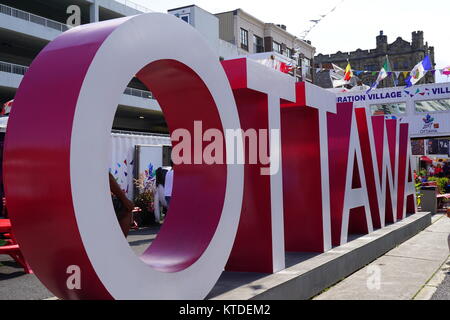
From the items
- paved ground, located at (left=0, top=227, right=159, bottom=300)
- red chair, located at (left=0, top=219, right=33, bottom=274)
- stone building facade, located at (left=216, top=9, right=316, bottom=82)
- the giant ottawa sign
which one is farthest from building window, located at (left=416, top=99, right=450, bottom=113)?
red chair, located at (left=0, top=219, right=33, bottom=274)

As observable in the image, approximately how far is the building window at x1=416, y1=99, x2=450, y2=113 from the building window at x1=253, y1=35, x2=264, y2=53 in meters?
19.5

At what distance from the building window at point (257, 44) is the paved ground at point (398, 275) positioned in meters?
35.6

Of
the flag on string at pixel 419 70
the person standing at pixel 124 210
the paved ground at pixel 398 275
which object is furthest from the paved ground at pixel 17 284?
the flag on string at pixel 419 70

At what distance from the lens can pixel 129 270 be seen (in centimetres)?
322

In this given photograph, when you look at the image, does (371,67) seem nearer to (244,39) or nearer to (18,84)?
(244,39)

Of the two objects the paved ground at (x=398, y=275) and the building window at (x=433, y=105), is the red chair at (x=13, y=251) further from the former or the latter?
the building window at (x=433, y=105)

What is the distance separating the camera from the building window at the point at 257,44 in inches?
1695

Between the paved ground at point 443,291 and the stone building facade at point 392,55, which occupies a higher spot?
the stone building facade at point 392,55

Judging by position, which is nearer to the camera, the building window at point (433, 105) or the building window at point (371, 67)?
the building window at point (433, 105)

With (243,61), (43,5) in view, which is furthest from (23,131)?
(43,5)

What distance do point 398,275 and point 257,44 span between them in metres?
39.0

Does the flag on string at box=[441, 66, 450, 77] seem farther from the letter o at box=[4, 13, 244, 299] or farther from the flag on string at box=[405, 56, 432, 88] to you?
the letter o at box=[4, 13, 244, 299]

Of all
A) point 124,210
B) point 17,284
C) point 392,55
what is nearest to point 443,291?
point 124,210

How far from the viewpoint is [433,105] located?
2708 cm
